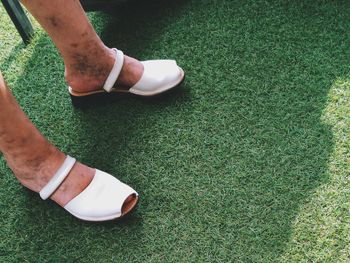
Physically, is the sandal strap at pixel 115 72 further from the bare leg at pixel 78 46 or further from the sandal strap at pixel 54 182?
the sandal strap at pixel 54 182

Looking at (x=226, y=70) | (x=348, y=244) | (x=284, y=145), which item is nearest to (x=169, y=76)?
(x=226, y=70)

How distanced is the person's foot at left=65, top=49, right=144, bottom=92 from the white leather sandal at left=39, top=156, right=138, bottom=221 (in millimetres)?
227

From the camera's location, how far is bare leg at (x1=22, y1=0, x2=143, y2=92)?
1.01 metres

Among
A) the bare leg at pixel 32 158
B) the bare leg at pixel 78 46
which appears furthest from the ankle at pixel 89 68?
the bare leg at pixel 32 158

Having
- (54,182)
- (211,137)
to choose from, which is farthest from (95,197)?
(211,137)

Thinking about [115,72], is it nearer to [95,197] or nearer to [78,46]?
[78,46]

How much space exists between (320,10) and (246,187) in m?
0.63

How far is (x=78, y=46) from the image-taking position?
1.09 meters

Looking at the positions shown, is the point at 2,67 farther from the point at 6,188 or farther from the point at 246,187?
the point at 246,187

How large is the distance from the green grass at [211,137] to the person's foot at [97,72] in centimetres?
7

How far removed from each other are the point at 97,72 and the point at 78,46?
94 mm

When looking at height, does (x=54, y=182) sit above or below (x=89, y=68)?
below

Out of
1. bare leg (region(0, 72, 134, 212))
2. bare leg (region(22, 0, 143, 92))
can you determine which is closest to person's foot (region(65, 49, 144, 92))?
bare leg (region(22, 0, 143, 92))

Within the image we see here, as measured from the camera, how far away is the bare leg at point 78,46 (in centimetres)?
101
